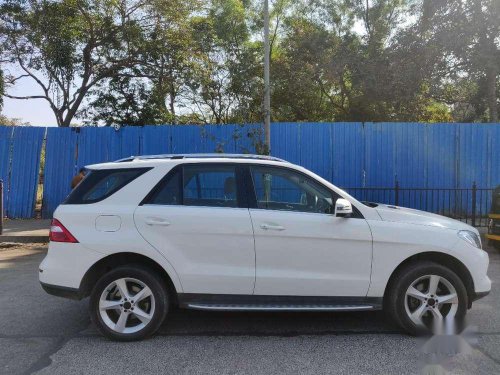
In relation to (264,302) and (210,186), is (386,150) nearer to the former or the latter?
(210,186)

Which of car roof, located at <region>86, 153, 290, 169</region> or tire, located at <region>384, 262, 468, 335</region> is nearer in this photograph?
tire, located at <region>384, 262, 468, 335</region>

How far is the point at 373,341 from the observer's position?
4.35m

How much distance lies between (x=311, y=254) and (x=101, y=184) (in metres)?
2.17

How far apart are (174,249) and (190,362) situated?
102 centimetres

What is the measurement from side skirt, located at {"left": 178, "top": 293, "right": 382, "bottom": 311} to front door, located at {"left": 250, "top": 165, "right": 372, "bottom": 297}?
6cm

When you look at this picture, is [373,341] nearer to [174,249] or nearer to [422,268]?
[422,268]

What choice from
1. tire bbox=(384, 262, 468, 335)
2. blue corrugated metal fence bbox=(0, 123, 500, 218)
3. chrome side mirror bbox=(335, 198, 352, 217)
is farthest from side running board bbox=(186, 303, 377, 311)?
blue corrugated metal fence bbox=(0, 123, 500, 218)

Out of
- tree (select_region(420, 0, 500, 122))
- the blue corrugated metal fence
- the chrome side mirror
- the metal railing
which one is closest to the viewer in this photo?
the chrome side mirror

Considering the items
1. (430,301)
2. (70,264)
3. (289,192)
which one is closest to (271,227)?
(289,192)

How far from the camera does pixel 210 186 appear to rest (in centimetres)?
461

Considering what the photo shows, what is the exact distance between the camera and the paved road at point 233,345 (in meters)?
3.78

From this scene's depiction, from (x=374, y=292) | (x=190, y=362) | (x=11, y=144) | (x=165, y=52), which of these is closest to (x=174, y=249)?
(x=190, y=362)

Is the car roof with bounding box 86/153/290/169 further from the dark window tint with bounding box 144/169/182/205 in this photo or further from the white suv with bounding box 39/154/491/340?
the white suv with bounding box 39/154/491/340

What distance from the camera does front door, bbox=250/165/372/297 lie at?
434 cm
